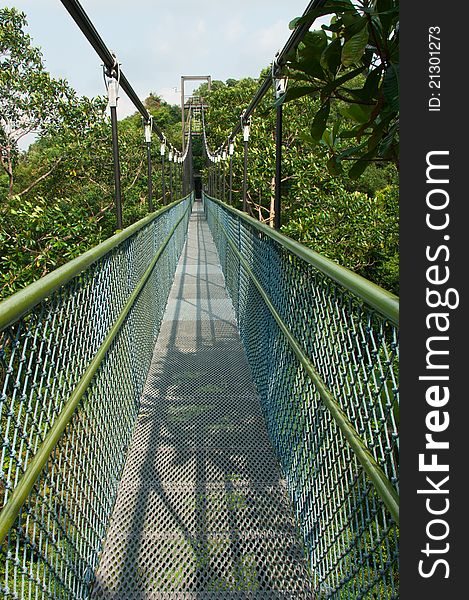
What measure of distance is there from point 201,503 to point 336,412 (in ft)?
3.13

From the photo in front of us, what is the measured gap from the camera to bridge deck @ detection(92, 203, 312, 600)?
183 centimetres

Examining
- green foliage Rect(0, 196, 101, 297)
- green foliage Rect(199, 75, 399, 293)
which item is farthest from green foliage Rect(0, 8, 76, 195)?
green foliage Rect(199, 75, 399, 293)

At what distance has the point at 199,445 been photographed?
8.84 ft

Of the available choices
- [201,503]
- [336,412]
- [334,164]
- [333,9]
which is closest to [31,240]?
[201,503]

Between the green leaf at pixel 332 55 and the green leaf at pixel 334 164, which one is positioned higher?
the green leaf at pixel 332 55

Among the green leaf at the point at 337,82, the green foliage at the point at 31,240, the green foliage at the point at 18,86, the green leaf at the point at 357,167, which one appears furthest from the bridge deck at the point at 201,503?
the green foliage at the point at 18,86

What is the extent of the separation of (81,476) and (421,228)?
4.57 feet

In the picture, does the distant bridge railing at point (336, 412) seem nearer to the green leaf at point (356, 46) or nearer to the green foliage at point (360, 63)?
the green foliage at point (360, 63)

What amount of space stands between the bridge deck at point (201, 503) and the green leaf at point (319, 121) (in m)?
1.44

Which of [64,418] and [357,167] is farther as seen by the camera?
[357,167]

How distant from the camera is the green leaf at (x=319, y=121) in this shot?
185cm

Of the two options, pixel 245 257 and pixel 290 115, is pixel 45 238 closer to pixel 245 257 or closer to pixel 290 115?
pixel 245 257

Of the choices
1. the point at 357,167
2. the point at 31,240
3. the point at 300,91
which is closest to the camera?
the point at 300,91

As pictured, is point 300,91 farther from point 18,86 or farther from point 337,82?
point 18,86
